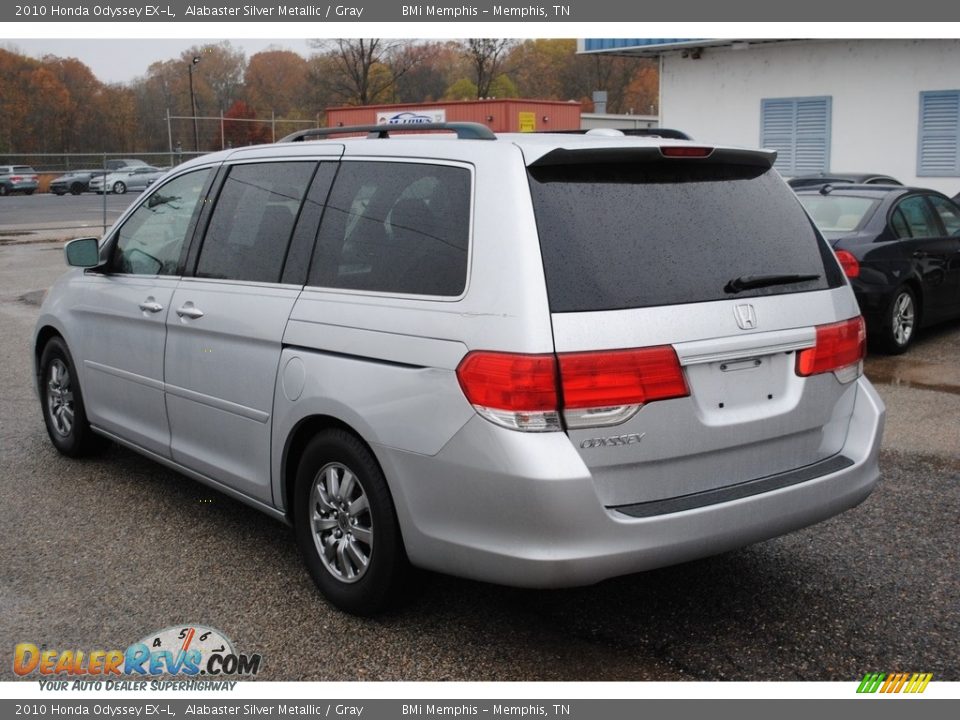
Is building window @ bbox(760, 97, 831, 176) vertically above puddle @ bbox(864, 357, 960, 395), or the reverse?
building window @ bbox(760, 97, 831, 176)

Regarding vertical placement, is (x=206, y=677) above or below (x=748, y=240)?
below

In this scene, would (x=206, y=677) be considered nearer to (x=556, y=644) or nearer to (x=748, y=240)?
(x=556, y=644)

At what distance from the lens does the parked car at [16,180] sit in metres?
52.6

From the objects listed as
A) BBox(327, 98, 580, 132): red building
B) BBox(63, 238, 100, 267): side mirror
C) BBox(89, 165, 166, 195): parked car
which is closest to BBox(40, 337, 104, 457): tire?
BBox(63, 238, 100, 267): side mirror

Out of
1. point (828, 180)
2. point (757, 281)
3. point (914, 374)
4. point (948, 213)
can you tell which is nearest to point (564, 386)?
point (757, 281)

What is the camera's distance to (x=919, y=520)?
A: 16.7 ft

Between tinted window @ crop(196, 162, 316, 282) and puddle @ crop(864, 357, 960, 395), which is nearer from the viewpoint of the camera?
tinted window @ crop(196, 162, 316, 282)

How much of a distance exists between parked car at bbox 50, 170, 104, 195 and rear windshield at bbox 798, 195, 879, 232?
49.5 metres

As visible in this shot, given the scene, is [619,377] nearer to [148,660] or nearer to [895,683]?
[895,683]

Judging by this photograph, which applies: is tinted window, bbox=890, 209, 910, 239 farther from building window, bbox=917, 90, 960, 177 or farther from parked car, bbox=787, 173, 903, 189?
building window, bbox=917, 90, 960, 177

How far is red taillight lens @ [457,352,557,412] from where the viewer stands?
10.8ft

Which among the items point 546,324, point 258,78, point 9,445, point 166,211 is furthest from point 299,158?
point 258,78

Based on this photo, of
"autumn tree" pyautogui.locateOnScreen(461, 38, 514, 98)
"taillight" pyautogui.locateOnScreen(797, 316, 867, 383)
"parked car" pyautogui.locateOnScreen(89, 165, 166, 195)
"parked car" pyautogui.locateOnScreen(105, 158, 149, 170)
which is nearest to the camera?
"taillight" pyautogui.locateOnScreen(797, 316, 867, 383)

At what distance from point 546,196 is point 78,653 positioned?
2294mm
